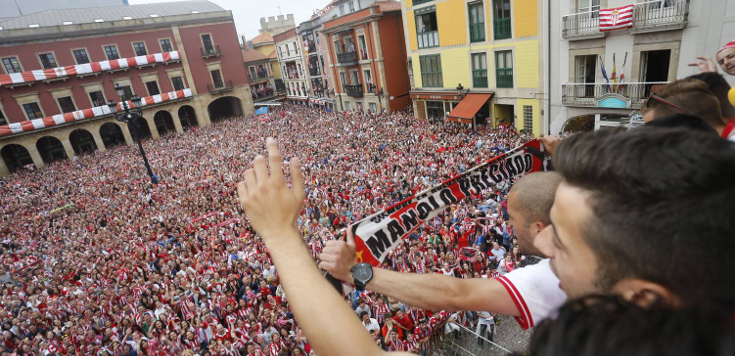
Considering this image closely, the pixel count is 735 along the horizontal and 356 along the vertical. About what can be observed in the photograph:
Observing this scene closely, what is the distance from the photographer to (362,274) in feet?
6.96

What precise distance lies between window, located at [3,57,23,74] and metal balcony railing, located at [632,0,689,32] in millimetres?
44932

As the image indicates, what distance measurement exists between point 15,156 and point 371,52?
1374 inches

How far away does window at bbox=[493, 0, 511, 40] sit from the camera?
19344 millimetres

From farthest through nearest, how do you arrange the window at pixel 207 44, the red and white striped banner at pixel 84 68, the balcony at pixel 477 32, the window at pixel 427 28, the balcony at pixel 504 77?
1. the window at pixel 207 44
2. the red and white striped banner at pixel 84 68
3. the window at pixel 427 28
4. the balcony at pixel 477 32
5. the balcony at pixel 504 77

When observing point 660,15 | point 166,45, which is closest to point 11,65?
point 166,45

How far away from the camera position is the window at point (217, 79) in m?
42.8

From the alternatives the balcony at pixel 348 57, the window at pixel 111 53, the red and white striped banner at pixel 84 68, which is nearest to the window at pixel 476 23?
the balcony at pixel 348 57

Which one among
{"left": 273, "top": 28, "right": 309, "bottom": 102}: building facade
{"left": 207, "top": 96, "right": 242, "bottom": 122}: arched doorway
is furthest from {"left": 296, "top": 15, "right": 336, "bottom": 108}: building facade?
{"left": 207, "top": 96, "right": 242, "bottom": 122}: arched doorway

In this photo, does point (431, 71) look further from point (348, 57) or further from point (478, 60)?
point (348, 57)

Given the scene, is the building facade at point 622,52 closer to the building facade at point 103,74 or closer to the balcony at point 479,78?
the balcony at point 479,78

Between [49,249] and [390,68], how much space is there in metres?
25.1

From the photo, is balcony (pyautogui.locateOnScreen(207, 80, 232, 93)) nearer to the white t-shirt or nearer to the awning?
the awning

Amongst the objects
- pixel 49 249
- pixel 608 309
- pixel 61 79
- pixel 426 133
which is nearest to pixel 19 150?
pixel 61 79

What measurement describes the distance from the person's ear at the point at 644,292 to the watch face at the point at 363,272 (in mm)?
1300
